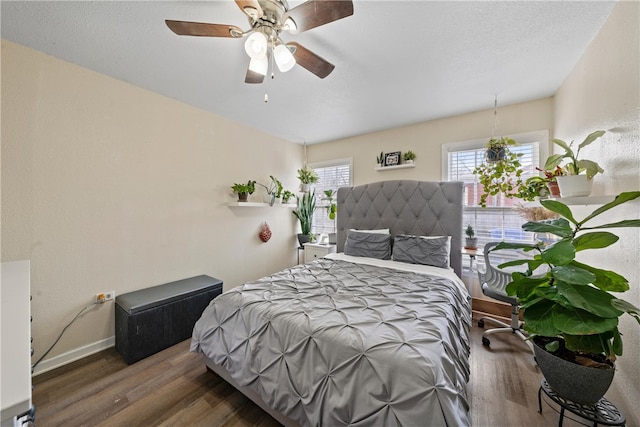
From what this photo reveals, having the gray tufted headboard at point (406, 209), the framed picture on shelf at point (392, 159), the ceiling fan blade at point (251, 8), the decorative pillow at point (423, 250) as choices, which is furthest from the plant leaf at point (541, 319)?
the framed picture on shelf at point (392, 159)

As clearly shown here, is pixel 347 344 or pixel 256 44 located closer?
pixel 347 344

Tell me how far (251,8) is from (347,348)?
6.08 feet

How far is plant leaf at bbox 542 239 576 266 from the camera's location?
107 centimetres

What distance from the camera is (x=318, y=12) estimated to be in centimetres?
123

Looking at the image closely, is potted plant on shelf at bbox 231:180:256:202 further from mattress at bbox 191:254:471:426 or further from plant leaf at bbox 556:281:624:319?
plant leaf at bbox 556:281:624:319

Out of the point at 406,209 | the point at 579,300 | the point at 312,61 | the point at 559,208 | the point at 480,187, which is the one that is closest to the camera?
the point at 579,300

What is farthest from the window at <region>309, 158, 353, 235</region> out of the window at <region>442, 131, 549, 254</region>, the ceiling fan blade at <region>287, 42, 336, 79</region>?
the ceiling fan blade at <region>287, 42, 336, 79</region>

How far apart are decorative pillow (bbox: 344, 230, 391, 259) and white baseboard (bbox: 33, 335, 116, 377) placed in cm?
270

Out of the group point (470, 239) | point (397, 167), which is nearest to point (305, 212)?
point (397, 167)

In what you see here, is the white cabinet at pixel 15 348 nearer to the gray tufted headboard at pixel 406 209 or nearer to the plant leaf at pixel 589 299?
the plant leaf at pixel 589 299

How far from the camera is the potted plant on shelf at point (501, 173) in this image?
259 cm

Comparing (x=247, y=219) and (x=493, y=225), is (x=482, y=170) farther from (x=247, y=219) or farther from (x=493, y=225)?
(x=247, y=219)

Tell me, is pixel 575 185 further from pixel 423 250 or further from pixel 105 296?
pixel 105 296

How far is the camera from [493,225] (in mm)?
2936
